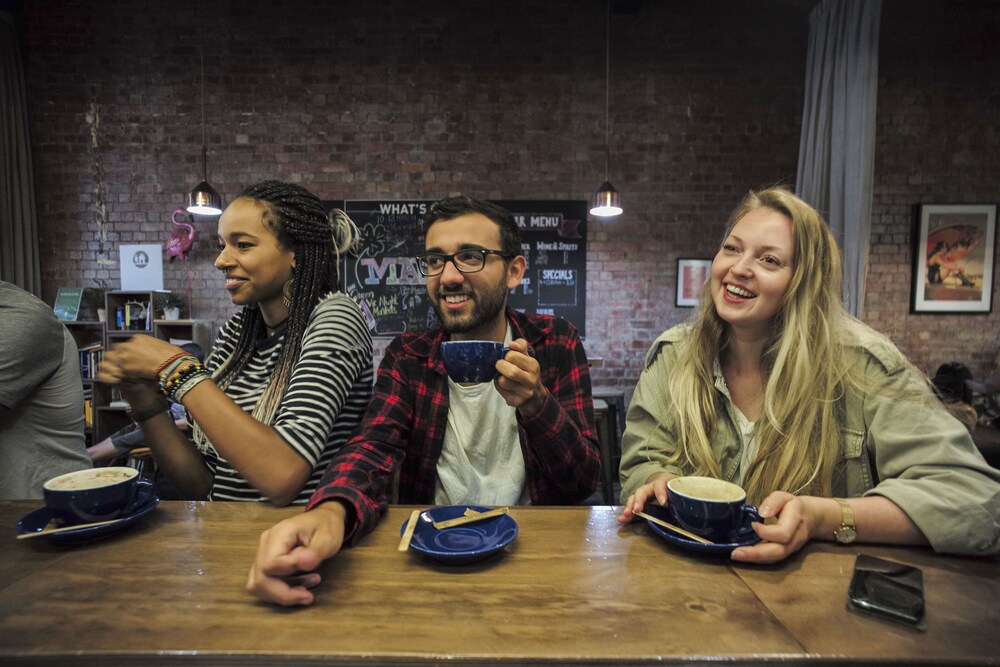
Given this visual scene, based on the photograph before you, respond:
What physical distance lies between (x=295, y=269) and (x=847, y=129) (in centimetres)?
340

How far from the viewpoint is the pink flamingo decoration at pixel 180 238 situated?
14.9 ft

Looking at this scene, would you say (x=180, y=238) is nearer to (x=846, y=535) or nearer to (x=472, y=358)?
(x=472, y=358)

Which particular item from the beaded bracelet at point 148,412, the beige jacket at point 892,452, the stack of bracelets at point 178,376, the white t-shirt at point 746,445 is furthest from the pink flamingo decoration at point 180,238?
the white t-shirt at point 746,445

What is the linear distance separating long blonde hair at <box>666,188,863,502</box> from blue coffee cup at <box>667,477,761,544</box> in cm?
29

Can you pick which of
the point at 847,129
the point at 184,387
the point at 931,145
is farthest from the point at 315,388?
the point at 931,145

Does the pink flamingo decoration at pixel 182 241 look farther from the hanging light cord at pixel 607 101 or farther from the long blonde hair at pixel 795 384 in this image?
the long blonde hair at pixel 795 384

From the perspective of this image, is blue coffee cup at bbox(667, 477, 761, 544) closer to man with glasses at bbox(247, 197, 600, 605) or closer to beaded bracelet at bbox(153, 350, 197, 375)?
man with glasses at bbox(247, 197, 600, 605)

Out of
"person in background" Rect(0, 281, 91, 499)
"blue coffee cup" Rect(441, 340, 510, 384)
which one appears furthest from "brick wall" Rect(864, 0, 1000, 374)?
"person in background" Rect(0, 281, 91, 499)

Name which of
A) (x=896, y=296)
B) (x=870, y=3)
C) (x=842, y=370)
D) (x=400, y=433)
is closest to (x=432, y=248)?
(x=400, y=433)

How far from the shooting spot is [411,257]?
4.62 meters

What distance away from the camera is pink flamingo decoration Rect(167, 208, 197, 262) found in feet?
14.9

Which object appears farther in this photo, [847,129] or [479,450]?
[847,129]

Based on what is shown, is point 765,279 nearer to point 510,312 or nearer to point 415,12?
point 510,312

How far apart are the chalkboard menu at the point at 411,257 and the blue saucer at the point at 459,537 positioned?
3695 millimetres
